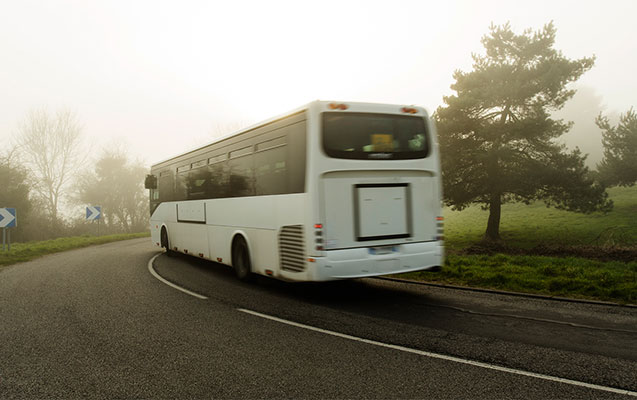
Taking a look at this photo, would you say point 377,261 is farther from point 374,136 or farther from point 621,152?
point 621,152

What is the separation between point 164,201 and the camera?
13.9 m

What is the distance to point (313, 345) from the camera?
489 cm

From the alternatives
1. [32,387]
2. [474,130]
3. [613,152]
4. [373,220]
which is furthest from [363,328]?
[613,152]

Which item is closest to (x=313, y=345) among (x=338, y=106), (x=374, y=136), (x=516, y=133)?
(x=374, y=136)

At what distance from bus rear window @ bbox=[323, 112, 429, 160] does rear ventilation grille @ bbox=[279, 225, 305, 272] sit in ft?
4.74

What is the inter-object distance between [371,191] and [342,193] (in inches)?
20.9

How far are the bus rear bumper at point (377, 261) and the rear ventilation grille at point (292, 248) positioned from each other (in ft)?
1.49

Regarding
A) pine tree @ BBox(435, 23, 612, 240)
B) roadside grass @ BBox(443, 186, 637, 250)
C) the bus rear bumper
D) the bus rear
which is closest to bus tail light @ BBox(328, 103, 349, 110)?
the bus rear

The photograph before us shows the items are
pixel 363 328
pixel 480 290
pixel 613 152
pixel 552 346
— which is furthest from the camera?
pixel 613 152

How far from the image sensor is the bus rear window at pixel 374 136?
6.87 m

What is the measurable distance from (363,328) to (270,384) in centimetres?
202

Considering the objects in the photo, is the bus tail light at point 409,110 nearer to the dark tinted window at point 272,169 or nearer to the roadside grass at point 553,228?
the dark tinted window at point 272,169

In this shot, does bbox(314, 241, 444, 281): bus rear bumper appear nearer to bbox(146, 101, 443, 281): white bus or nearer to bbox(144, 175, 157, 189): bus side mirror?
bbox(146, 101, 443, 281): white bus

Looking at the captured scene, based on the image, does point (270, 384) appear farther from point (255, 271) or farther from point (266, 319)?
point (255, 271)
